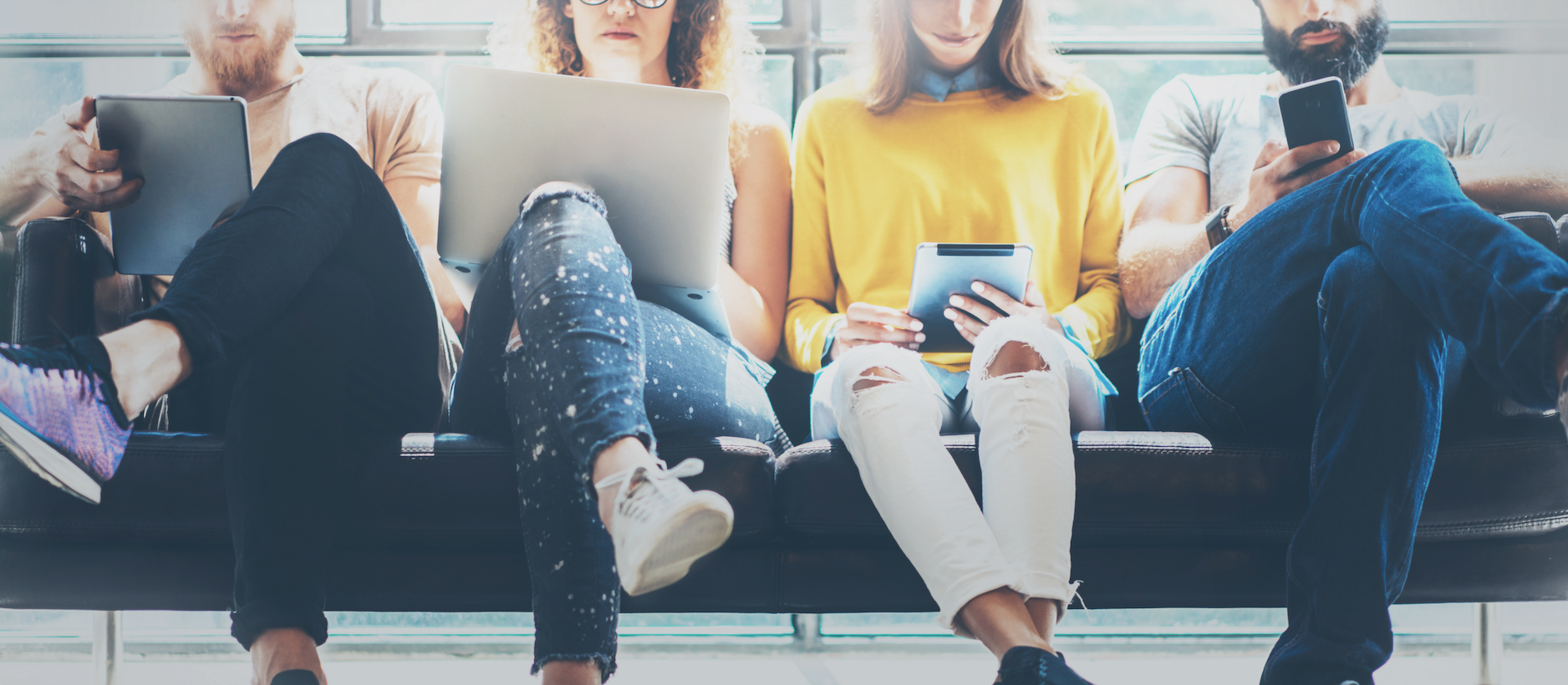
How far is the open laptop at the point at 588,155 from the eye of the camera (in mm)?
953

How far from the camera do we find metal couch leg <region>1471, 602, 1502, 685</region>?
1.29 m

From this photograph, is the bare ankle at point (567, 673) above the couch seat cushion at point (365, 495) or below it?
below

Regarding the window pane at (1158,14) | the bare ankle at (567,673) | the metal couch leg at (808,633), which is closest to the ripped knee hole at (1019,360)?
the bare ankle at (567,673)

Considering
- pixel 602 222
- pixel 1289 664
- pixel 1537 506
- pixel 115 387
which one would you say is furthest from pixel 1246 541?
pixel 115 387

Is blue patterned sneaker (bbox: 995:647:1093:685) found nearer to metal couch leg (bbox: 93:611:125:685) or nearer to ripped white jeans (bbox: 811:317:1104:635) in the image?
ripped white jeans (bbox: 811:317:1104:635)

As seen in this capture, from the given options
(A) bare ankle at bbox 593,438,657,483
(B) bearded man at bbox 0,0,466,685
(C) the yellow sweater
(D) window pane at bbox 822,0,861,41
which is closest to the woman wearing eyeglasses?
(A) bare ankle at bbox 593,438,657,483

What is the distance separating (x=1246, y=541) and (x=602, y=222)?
79cm

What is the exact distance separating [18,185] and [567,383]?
112cm

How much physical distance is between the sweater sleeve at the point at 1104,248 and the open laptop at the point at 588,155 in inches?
23.6

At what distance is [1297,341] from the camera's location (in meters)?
0.92

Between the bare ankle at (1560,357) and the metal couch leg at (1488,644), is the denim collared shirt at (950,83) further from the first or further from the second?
the metal couch leg at (1488,644)

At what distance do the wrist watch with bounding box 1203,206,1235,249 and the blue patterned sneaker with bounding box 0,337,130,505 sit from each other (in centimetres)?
125

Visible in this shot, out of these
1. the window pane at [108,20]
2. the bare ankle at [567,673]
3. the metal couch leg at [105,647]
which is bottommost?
the metal couch leg at [105,647]

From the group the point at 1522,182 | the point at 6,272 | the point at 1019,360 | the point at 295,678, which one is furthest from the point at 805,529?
the point at 6,272
